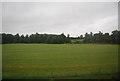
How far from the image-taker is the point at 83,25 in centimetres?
250

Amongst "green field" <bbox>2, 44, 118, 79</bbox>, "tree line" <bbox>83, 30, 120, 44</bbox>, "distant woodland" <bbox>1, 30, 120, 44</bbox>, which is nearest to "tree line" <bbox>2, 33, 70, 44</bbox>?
"distant woodland" <bbox>1, 30, 120, 44</bbox>

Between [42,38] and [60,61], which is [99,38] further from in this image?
[42,38]

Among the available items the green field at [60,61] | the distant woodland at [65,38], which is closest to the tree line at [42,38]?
the distant woodland at [65,38]

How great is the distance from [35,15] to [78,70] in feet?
5.95

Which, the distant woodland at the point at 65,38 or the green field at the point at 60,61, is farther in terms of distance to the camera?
the distant woodland at the point at 65,38

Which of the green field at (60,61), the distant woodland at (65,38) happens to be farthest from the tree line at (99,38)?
the green field at (60,61)

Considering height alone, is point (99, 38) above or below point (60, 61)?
above

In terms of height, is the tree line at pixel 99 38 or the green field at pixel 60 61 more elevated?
the tree line at pixel 99 38

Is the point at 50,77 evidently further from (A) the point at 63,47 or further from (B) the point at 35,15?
(B) the point at 35,15

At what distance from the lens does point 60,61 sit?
8.07 feet

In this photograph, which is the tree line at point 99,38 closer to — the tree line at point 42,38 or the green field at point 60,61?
the green field at point 60,61

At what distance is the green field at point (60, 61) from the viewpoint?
198 cm

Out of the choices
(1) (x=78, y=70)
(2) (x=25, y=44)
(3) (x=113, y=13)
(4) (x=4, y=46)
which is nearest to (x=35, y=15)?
(2) (x=25, y=44)

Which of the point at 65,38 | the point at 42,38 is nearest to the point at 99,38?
the point at 65,38
